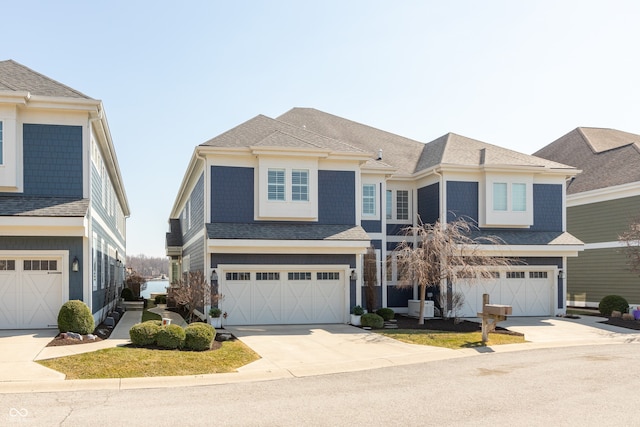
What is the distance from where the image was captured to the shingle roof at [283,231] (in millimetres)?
20625

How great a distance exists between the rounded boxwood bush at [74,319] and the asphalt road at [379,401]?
5.85m

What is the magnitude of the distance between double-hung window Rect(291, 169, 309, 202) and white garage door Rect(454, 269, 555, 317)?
7.81 meters

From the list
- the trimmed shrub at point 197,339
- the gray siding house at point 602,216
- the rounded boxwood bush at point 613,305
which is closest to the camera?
the trimmed shrub at point 197,339

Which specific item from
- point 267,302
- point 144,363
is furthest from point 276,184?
point 144,363

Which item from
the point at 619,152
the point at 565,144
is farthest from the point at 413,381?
the point at 565,144

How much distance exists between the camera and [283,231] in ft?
69.8

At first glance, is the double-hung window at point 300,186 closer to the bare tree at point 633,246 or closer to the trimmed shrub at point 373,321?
the trimmed shrub at point 373,321

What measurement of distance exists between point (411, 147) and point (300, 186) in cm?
1004

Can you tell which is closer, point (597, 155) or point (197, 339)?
point (197, 339)

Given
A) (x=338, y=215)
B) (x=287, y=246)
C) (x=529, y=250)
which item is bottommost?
(x=529, y=250)

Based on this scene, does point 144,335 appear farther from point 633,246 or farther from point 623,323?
→ point 633,246

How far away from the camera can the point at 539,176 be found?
25.7 m

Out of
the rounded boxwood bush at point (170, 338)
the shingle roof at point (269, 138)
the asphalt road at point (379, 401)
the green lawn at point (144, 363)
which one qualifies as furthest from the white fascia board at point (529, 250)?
the rounded boxwood bush at point (170, 338)

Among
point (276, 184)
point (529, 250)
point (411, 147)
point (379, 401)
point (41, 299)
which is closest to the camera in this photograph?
point (379, 401)
